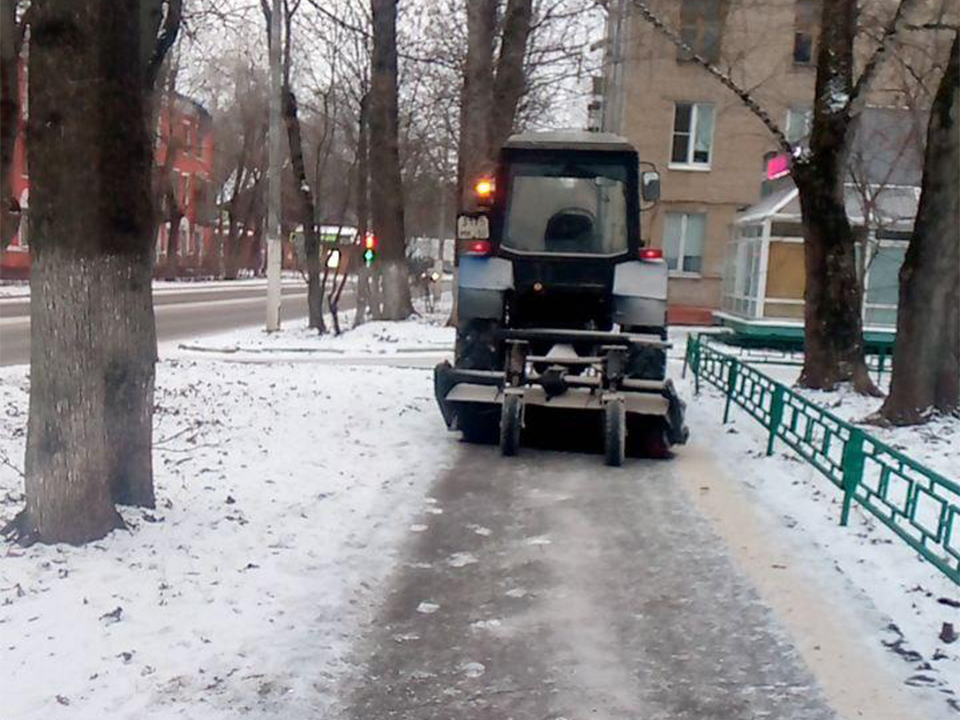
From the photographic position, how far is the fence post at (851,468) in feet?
24.1

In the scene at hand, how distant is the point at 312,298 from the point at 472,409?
13.9 meters

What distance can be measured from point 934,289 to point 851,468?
16.7ft

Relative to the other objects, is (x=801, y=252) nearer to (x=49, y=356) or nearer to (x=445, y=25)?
(x=445, y=25)

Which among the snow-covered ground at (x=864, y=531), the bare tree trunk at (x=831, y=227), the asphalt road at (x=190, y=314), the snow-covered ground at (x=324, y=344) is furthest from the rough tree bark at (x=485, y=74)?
the snow-covered ground at (x=864, y=531)

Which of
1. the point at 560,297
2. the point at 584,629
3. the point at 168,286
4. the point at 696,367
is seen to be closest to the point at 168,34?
the point at 560,297

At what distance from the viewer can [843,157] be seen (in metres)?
13.9

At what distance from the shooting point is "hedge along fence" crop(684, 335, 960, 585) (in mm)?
6195

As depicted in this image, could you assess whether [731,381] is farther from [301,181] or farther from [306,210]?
[306,210]

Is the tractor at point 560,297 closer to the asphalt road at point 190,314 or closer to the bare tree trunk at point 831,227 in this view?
the bare tree trunk at point 831,227

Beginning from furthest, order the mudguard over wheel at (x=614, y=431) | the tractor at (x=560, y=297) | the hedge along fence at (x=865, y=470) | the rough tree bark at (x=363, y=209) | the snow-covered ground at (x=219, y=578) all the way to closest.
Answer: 1. the rough tree bark at (x=363, y=209)
2. the tractor at (x=560, y=297)
3. the mudguard over wheel at (x=614, y=431)
4. the hedge along fence at (x=865, y=470)
5. the snow-covered ground at (x=219, y=578)

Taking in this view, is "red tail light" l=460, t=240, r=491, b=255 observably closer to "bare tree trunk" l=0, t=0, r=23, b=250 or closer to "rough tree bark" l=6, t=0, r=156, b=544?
A: "rough tree bark" l=6, t=0, r=156, b=544

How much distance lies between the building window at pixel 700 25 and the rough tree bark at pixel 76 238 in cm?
2588

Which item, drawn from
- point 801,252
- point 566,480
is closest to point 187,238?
point 801,252

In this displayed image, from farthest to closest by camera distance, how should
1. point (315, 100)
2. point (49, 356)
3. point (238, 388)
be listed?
point (315, 100) < point (238, 388) < point (49, 356)
